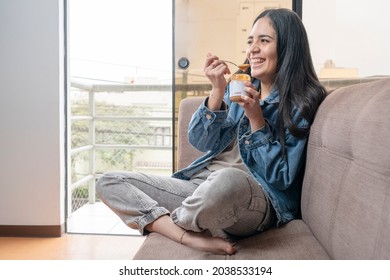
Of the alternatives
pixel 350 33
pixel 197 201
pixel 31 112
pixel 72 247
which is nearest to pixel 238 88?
pixel 197 201

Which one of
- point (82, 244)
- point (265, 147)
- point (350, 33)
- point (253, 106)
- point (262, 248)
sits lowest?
point (82, 244)

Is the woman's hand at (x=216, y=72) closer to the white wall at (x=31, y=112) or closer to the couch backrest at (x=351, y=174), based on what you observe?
the couch backrest at (x=351, y=174)

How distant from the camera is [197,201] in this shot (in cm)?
94

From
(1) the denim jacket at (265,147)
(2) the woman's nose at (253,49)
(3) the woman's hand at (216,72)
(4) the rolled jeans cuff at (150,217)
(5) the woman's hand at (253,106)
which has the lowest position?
(4) the rolled jeans cuff at (150,217)

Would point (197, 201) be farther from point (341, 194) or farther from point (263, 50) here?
point (263, 50)

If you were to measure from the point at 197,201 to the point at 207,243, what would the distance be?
12 cm

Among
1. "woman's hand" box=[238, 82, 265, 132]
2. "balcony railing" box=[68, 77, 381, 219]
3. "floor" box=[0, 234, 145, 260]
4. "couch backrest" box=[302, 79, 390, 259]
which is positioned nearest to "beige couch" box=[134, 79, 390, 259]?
"couch backrest" box=[302, 79, 390, 259]

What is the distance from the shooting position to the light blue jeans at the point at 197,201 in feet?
3.06

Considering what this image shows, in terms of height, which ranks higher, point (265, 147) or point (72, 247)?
point (265, 147)

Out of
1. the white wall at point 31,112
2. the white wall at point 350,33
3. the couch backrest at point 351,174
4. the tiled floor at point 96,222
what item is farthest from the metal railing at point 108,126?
the couch backrest at point 351,174

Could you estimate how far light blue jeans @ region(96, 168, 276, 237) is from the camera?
3.06 ft

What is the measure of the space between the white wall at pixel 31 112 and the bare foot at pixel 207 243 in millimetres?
1660

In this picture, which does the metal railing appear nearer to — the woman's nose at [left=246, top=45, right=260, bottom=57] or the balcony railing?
the balcony railing
